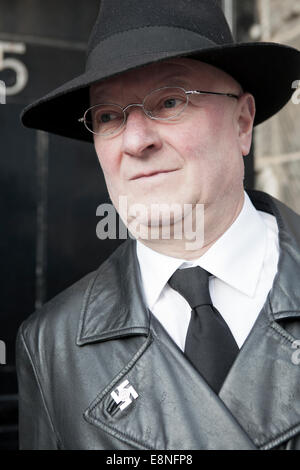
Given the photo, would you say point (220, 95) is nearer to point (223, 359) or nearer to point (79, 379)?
point (223, 359)

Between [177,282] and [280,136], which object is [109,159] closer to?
[177,282]

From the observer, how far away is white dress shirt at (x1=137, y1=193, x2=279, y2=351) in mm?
2033

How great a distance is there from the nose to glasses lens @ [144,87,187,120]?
0.03 metres

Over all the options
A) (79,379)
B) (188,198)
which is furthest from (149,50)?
(79,379)

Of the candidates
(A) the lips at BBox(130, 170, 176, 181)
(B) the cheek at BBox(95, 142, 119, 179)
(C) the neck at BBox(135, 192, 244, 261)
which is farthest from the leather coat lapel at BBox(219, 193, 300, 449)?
(B) the cheek at BBox(95, 142, 119, 179)

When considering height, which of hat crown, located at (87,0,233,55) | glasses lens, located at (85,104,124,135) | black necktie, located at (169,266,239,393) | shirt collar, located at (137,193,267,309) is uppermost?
hat crown, located at (87,0,233,55)

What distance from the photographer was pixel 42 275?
4.04 meters

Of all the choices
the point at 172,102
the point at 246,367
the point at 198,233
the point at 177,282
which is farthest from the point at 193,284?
the point at 172,102

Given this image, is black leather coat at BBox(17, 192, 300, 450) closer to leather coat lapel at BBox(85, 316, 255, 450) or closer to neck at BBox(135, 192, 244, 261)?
leather coat lapel at BBox(85, 316, 255, 450)

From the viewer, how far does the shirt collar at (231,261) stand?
6.78 feet

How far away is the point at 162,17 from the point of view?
201cm
